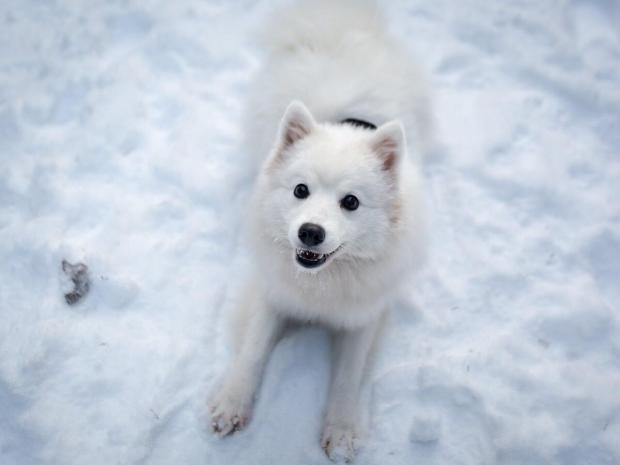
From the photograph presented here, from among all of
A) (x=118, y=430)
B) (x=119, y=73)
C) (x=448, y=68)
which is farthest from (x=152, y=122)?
(x=448, y=68)

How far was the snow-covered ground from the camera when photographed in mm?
2633

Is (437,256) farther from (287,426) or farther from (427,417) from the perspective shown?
(287,426)

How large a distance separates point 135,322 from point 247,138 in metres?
1.62

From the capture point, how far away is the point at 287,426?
2646 millimetres

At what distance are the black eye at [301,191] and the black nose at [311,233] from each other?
0.89 ft

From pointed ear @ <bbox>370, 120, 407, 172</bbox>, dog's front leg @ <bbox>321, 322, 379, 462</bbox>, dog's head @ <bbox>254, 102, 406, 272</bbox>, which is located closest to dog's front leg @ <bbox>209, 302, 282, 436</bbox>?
dog's front leg @ <bbox>321, 322, 379, 462</bbox>

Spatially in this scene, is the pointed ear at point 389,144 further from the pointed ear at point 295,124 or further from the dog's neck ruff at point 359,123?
the dog's neck ruff at point 359,123

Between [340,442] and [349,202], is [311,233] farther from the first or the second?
[340,442]

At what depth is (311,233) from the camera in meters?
2.14

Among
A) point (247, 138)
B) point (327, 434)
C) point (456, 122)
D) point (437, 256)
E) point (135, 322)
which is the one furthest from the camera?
point (456, 122)

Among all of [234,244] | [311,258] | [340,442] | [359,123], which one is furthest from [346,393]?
[359,123]

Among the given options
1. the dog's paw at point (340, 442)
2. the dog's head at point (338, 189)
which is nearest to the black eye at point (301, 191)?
the dog's head at point (338, 189)

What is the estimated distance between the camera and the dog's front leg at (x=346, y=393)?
2.56 metres

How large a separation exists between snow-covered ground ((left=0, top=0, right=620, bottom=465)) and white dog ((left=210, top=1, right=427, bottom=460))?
15 centimetres
